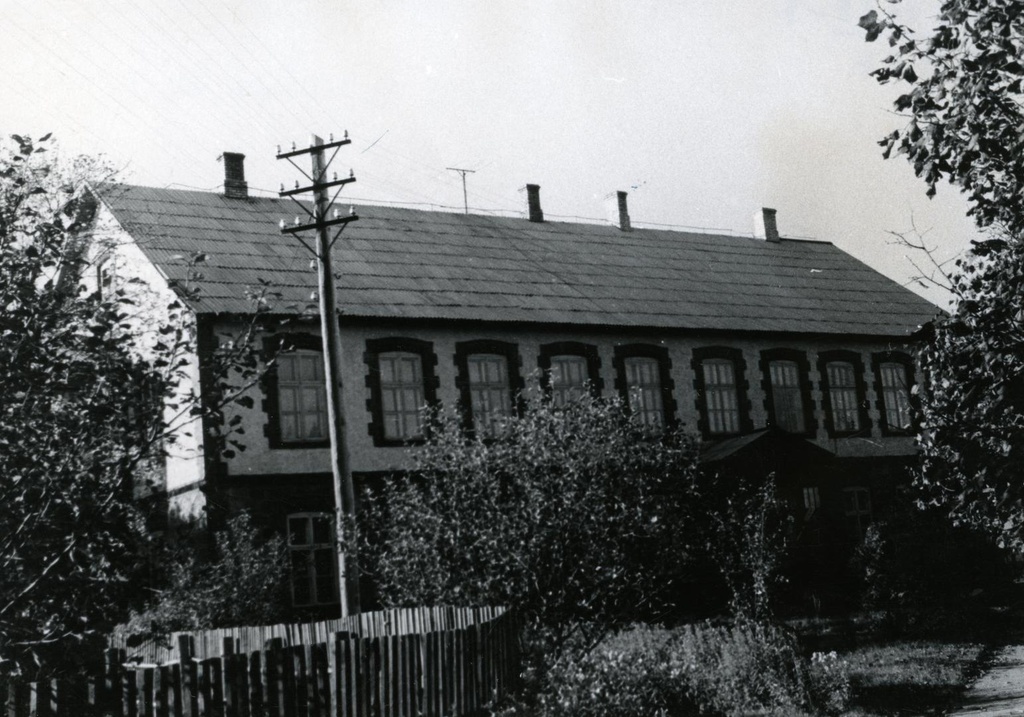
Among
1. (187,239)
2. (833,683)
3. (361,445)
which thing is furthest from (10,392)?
(187,239)

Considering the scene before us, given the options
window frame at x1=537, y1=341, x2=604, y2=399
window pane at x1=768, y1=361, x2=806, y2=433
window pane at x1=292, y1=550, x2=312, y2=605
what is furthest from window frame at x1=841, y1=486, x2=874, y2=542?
window pane at x1=292, y1=550, x2=312, y2=605

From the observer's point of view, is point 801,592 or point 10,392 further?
point 801,592

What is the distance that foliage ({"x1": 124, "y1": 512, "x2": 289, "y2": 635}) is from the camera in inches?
657

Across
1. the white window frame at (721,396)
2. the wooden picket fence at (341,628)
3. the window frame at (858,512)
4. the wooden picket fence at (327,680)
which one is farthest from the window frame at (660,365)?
the wooden picket fence at (327,680)

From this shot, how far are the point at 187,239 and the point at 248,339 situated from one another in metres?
18.6

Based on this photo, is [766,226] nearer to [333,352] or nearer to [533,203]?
[533,203]

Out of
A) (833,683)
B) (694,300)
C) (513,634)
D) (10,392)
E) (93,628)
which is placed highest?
(694,300)

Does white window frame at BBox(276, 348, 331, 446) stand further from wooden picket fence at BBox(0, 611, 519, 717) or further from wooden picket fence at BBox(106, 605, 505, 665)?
wooden picket fence at BBox(0, 611, 519, 717)

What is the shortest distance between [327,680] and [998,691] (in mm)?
8808

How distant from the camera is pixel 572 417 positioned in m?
14.0

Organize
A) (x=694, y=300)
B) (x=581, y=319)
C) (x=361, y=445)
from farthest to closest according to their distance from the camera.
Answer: (x=694, y=300)
(x=581, y=319)
(x=361, y=445)

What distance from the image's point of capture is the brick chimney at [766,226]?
1446 inches

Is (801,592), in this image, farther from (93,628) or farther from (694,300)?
(93,628)

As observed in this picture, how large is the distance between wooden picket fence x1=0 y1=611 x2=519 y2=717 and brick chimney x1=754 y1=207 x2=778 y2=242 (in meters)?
26.3
